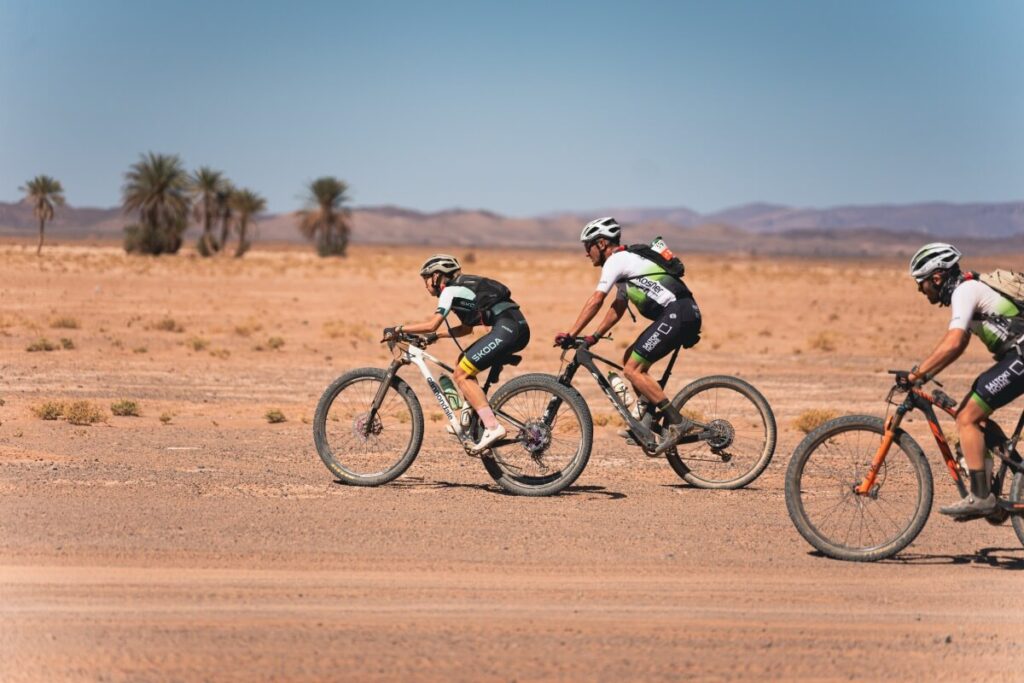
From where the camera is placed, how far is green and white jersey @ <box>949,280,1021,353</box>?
7766mm

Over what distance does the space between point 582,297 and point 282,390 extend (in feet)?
98.9

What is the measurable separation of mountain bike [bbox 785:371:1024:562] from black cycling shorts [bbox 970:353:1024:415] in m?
0.20

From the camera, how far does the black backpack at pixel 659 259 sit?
33.5 feet

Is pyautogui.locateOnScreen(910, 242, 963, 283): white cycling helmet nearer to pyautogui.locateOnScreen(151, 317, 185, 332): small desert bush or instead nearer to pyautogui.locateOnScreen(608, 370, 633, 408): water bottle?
pyautogui.locateOnScreen(608, 370, 633, 408): water bottle

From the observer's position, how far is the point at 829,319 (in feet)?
136

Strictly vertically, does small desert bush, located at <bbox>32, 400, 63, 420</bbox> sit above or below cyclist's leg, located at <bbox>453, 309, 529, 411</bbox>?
below

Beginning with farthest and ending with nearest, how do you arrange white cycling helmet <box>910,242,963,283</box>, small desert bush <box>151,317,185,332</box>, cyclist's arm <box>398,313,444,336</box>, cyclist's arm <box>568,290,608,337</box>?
small desert bush <box>151,317,185,332</box>, cyclist's arm <box>398,313,444,336</box>, cyclist's arm <box>568,290,608,337</box>, white cycling helmet <box>910,242,963,283</box>

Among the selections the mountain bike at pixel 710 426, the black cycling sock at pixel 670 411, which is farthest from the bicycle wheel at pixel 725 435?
the black cycling sock at pixel 670 411

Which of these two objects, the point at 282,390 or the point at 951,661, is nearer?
the point at 951,661

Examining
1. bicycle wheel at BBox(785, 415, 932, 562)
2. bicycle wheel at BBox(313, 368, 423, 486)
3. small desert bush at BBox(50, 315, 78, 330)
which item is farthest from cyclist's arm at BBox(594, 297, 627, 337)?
small desert bush at BBox(50, 315, 78, 330)

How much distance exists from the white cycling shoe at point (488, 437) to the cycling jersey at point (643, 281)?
138 cm

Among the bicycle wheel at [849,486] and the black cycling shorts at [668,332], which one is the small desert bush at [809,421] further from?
the bicycle wheel at [849,486]

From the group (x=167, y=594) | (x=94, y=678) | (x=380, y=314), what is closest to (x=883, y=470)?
(x=167, y=594)

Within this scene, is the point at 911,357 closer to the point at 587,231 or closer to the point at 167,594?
the point at 587,231
